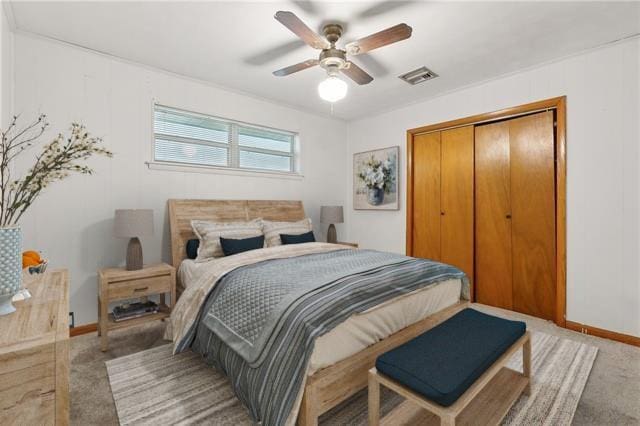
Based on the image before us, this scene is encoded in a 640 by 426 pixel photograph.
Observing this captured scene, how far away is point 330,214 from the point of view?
4215 millimetres

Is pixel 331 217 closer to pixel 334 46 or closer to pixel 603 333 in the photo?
pixel 334 46

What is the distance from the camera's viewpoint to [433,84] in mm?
3475

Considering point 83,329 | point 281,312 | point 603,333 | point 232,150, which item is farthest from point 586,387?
point 83,329

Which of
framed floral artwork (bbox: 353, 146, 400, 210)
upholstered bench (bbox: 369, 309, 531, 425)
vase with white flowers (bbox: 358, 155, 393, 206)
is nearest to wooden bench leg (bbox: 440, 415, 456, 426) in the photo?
upholstered bench (bbox: 369, 309, 531, 425)

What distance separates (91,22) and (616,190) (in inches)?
178

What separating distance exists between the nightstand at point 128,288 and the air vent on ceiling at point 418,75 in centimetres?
303

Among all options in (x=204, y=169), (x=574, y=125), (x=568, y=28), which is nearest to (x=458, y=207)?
(x=574, y=125)

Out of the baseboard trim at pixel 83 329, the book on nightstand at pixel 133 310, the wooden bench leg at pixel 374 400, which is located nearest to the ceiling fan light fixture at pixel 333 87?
the wooden bench leg at pixel 374 400

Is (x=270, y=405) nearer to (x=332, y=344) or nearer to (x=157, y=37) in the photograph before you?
(x=332, y=344)

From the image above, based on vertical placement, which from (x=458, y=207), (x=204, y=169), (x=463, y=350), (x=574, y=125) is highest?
(x=574, y=125)

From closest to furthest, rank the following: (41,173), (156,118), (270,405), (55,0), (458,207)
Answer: (41,173), (270,405), (55,0), (156,118), (458,207)

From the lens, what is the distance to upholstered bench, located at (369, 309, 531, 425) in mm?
1247

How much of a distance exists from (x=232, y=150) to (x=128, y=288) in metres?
1.91

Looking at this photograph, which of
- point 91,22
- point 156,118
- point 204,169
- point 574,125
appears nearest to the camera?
point 91,22
